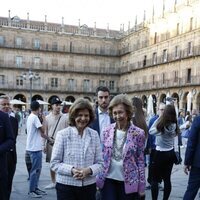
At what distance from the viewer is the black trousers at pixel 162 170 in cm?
535

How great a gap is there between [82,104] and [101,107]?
1.04 meters

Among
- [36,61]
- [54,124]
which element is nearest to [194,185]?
[54,124]

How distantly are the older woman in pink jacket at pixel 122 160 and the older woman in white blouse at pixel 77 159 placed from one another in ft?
0.59

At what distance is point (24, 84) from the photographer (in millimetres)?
48750

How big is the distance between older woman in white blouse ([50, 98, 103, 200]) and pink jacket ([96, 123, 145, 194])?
153 mm

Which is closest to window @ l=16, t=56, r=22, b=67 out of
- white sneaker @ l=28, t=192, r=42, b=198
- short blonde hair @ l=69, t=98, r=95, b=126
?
white sneaker @ l=28, t=192, r=42, b=198

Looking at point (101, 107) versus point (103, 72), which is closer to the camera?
point (101, 107)

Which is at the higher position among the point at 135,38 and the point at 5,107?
the point at 135,38

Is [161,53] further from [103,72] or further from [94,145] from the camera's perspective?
[94,145]

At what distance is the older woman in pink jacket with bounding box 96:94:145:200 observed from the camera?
350 centimetres

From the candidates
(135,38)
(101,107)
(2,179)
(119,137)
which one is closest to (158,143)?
(101,107)

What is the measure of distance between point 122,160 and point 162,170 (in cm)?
208

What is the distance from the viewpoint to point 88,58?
169 ft

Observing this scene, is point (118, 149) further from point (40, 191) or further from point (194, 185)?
point (40, 191)
